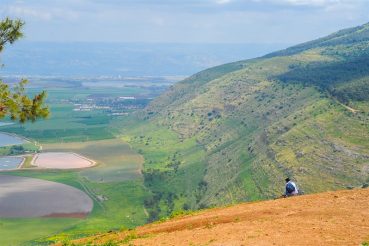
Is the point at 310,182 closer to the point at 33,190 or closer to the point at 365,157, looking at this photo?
the point at 365,157

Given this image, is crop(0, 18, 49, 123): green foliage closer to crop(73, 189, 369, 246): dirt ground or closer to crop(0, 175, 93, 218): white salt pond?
crop(73, 189, 369, 246): dirt ground

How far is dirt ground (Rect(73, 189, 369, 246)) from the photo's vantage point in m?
36.4

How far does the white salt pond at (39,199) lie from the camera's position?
152 m

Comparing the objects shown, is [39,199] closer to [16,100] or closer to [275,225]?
[16,100]

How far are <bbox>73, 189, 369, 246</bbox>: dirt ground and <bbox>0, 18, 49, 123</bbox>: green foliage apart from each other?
39.9ft

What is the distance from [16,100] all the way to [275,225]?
24.4 m

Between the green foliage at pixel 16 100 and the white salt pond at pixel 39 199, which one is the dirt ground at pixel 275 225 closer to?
the green foliage at pixel 16 100

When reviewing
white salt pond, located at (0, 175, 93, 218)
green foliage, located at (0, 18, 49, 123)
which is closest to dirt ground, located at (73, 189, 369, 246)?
green foliage, located at (0, 18, 49, 123)

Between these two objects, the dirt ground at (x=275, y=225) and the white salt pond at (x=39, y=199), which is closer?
the dirt ground at (x=275, y=225)

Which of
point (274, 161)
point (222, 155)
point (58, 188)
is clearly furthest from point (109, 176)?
point (274, 161)

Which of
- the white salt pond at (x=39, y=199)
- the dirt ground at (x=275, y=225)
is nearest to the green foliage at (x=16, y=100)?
Answer: the dirt ground at (x=275, y=225)

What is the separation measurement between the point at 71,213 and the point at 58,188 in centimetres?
3129

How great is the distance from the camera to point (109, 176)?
198 metres

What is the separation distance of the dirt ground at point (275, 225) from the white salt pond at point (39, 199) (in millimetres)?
109525
